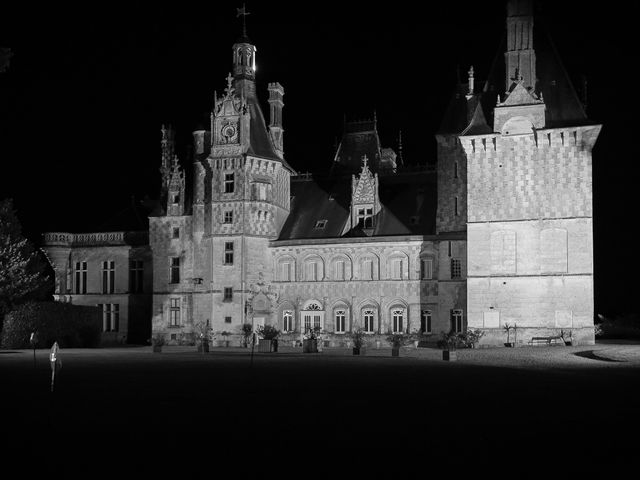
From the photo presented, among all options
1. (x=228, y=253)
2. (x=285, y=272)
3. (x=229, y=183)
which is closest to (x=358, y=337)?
(x=285, y=272)

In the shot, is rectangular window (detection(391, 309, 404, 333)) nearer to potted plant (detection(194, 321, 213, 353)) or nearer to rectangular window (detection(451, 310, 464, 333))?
rectangular window (detection(451, 310, 464, 333))

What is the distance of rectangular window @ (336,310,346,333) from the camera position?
5728 cm

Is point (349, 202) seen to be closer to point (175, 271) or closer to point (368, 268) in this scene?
point (368, 268)

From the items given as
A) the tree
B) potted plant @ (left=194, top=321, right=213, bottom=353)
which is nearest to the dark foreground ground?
the tree

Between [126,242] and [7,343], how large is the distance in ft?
49.0

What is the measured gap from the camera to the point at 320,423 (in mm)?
16172

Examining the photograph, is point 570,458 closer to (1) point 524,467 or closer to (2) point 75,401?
(1) point 524,467

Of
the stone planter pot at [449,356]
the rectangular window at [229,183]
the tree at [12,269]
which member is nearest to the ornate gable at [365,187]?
the rectangular window at [229,183]

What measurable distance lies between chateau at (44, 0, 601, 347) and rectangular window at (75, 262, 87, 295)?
10 centimetres

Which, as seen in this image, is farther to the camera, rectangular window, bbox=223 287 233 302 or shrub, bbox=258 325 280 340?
rectangular window, bbox=223 287 233 302

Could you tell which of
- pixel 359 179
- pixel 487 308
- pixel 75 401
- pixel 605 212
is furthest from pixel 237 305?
pixel 75 401

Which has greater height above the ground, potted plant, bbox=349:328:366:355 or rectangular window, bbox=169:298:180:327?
rectangular window, bbox=169:298:180:327

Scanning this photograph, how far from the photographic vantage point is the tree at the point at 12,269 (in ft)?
171

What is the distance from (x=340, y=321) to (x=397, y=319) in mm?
3694
